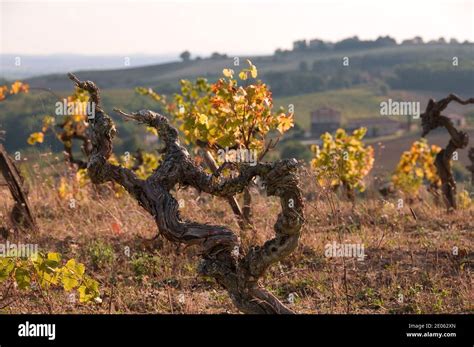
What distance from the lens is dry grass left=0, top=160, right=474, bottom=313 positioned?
25.4 feet

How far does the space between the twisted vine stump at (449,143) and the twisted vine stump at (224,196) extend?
6813 mm

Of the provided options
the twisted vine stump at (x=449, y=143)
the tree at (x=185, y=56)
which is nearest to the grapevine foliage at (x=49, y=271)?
the twisted vine stump at (x=449, y=143)

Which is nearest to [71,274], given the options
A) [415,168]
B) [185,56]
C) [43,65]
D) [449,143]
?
[449,143]

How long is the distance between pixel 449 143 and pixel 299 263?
4762 mm

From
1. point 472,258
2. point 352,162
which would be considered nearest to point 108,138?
point 472,258

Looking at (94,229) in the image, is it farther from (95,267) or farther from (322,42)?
(322,42)

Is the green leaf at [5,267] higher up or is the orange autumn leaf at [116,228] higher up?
the green leaf at [5,267]

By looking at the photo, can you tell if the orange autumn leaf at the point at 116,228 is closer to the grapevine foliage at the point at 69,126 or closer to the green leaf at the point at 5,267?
the green leaf at the point at 5,267

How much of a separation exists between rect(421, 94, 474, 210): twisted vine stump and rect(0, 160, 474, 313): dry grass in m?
0.75

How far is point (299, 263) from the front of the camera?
A: 8.98 metres

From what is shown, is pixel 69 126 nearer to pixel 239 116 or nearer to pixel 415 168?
pixel 239 116

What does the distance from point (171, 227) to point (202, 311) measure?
6.28 feet

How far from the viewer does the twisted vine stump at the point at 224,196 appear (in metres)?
5.93

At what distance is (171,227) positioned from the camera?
19.5ft
